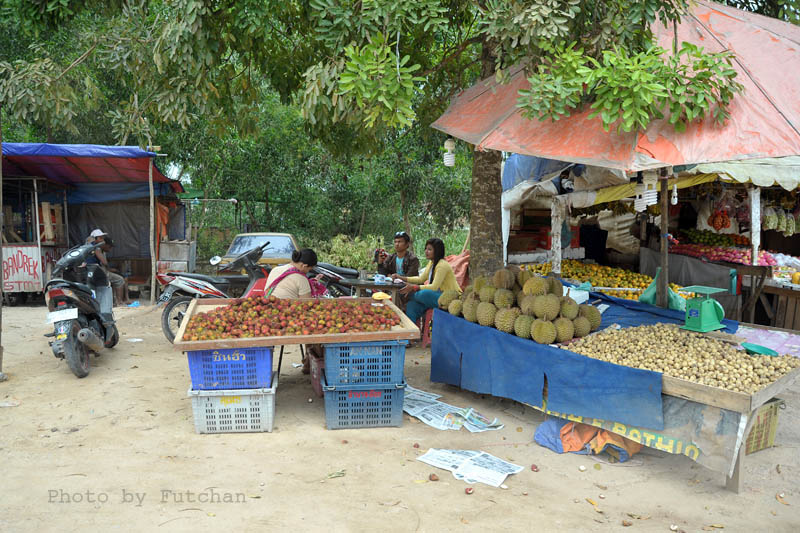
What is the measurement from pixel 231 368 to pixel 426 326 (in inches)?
135

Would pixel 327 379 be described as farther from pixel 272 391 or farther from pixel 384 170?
pixel 384 170

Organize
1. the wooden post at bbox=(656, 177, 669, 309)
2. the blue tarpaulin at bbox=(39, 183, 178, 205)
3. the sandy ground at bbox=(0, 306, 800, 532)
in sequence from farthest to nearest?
the blue tarpaulin at bbox=(39, 183, 178, 205) < the wooden post at bbox=(656, 177, 669, 309) < the sandy ground at bbox=(0, 306, 800, 532)

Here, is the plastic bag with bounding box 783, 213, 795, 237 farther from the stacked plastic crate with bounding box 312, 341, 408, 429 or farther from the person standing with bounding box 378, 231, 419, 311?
→ the stacked plastic crate with bounding box 312, 341, 408, 429

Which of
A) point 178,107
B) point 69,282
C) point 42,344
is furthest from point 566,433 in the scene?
point 42,344

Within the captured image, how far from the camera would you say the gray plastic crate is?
4.70 metres

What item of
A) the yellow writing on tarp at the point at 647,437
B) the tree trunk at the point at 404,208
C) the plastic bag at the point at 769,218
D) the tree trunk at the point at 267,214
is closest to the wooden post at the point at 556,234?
the plastic bag at the point at 769,218

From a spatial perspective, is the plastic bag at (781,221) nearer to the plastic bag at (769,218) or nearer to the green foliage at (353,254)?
the plastic bag at (769,218)

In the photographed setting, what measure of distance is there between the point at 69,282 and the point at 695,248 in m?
8.57

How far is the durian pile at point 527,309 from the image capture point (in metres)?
4.95

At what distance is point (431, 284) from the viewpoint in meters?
7.45

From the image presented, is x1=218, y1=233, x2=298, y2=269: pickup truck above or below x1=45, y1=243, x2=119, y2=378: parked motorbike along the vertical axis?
above

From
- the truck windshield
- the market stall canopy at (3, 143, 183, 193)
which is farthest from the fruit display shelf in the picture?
the market stall canopy at (3, 143, 183, 193)

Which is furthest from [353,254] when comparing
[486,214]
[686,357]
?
[686,357]

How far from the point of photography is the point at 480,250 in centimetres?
727
